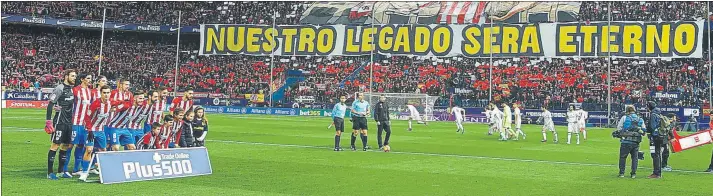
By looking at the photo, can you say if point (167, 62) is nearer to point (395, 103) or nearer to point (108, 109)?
point (395, 103)

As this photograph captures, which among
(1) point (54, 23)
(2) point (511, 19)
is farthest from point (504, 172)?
(1) point (54, 23)

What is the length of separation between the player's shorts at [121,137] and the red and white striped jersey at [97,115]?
1.00 meters

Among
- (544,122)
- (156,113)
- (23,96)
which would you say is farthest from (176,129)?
(23,96)

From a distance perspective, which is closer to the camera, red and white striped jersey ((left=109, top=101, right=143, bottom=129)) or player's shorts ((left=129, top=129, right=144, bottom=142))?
red and white striped jersey ((left=109, top=101, right=143, bottom=129))

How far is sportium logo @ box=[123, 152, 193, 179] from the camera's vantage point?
13805mm

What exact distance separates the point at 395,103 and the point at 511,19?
16.7m

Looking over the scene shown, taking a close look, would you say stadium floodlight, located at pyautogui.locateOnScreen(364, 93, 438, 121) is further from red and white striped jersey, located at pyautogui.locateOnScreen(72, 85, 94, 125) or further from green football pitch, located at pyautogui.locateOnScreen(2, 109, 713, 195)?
red and white striped jersey, located at pyautogui.locateOnScreen(72, 85, 94, 125)

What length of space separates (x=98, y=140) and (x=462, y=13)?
53090mm

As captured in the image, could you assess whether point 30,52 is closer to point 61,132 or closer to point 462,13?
point 462,13

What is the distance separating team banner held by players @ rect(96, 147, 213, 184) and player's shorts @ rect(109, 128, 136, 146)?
1.30 metres

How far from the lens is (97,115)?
46.2 feet

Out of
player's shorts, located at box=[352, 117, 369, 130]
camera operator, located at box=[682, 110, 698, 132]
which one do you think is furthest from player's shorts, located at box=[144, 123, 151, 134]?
camera operator, located at box=[682, 110, 698, 132]

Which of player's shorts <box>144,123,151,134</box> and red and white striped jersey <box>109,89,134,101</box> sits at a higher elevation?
red and white striped jersey <box>109,89,134,101</box>

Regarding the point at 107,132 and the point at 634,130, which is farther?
the point at 634,130
